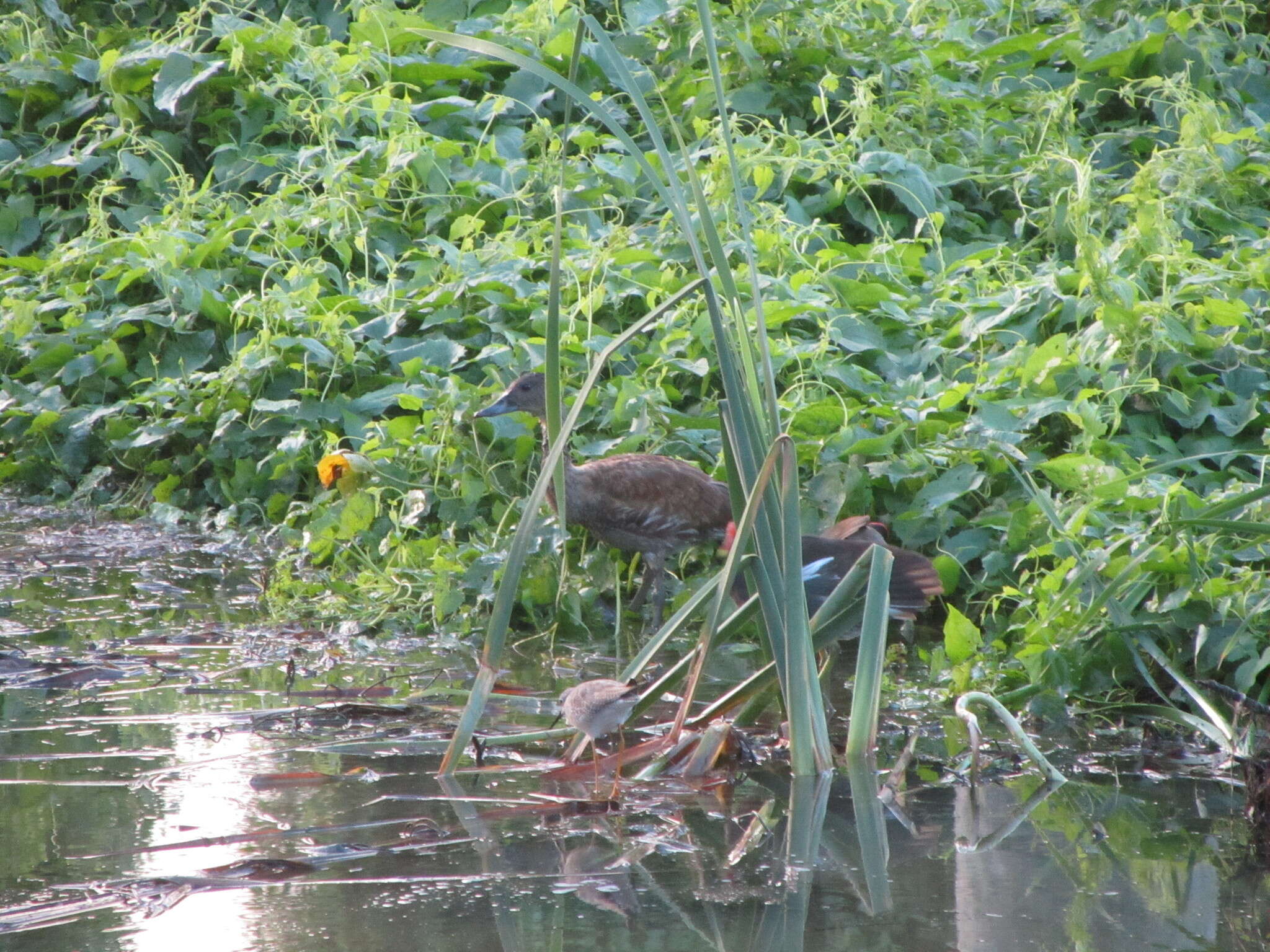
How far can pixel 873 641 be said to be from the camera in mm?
3266

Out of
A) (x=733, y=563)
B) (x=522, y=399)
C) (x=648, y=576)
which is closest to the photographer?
(x=733, y=563)

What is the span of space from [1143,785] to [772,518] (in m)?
1.15

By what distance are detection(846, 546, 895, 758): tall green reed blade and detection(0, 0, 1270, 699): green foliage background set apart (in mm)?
809

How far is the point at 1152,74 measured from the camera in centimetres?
864

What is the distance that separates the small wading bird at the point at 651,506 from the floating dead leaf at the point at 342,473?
89 centimetres

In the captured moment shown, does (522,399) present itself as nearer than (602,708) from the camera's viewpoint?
No

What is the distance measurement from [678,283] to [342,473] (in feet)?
5.86

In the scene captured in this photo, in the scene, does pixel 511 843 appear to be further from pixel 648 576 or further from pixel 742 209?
pixel 648 576

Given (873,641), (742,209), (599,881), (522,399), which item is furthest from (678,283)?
(599,881)

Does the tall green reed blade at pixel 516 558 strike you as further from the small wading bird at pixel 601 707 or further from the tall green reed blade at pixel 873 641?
the tall green reed blade at pixel 873 641

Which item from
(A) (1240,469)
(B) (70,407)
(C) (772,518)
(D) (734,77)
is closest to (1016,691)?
(C) (772,518)

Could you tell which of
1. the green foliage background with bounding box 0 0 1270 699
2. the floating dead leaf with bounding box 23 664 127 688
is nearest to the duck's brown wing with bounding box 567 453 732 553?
the green foliage background with bounding box 0 0 1270 699

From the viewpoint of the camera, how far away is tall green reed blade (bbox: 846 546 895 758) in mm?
3254

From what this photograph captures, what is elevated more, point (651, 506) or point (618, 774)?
Answer: point (651, 506)
